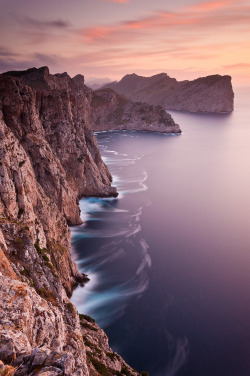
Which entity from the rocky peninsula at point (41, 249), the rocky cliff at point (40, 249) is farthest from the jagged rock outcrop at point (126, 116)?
the rocky cliff at point (40, 249)

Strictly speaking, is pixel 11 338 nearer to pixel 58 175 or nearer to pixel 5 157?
pixel 5 157

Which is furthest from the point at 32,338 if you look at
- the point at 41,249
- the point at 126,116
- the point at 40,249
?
the point at 126,116

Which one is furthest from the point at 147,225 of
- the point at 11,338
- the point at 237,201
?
the point at 11,338

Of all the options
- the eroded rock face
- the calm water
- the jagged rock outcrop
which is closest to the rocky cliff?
the eroded rock face

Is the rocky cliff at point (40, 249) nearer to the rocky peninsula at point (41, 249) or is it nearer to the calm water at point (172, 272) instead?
the rocky peninsula at point (41, 249)

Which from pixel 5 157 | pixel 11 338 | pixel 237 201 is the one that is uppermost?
pixel 5 157
